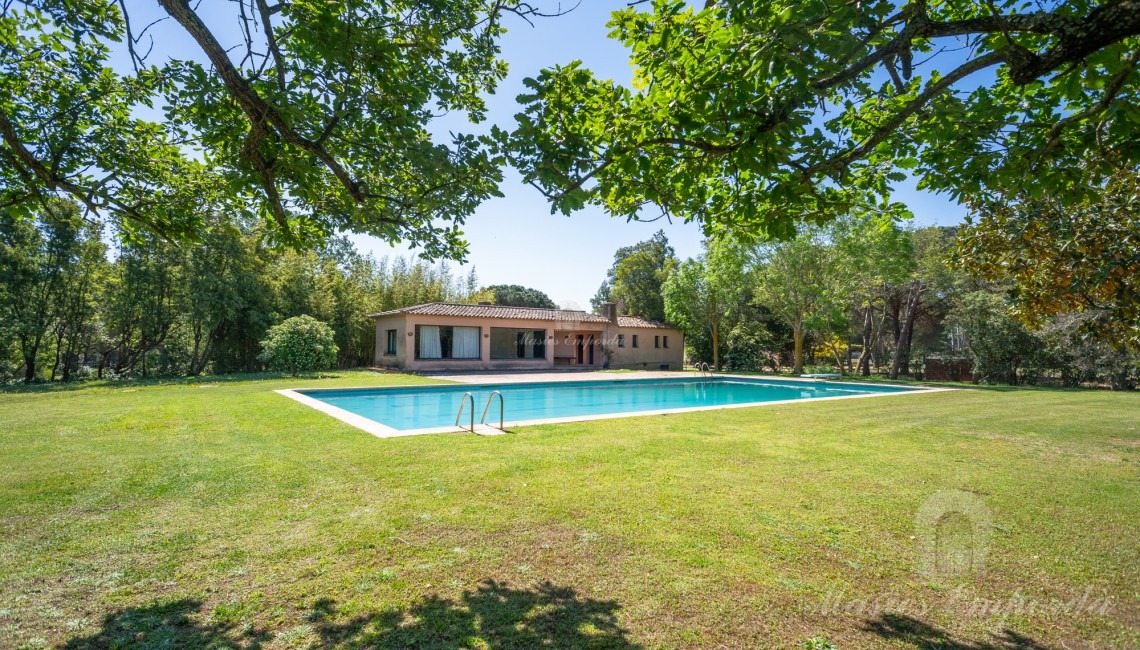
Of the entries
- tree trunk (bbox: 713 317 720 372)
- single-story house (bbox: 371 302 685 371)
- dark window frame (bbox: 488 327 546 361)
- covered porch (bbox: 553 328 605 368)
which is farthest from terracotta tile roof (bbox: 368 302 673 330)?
tree trunk (bbox: 713 317 720 372)

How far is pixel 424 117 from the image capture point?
3.84m

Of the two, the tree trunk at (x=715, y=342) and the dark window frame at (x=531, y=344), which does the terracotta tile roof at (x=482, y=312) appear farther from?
the tree trunk at (x=715, y=342)

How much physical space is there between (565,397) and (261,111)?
12930mm

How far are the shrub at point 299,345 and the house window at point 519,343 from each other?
9.06 metres

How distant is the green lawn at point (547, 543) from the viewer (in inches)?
97.1

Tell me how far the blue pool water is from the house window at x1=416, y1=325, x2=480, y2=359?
278 inches

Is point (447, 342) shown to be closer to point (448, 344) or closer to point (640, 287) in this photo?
point (448, 344)

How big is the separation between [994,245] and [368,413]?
37.4 feet

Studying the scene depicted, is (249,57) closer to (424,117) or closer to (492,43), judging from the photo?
(424,117)

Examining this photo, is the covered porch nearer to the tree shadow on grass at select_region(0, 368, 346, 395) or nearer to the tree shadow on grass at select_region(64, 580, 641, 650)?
the tree shadow on grass at select_region(0, 368, 346, 395)

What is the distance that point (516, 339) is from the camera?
30.5 metres

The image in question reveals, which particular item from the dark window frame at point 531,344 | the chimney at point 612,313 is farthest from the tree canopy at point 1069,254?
the dark window frame at point 531,344

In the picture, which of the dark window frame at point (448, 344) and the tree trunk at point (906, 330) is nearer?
the tree trunk at point (906, 330)

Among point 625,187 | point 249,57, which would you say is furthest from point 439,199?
point 249,57
